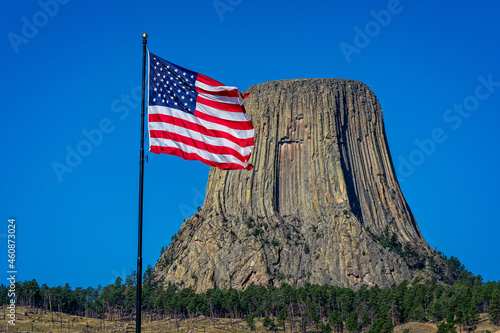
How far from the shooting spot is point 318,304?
163 meters

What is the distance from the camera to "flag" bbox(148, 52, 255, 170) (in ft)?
118

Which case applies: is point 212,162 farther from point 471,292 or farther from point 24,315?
point 24,315

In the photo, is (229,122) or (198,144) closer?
(198,144)

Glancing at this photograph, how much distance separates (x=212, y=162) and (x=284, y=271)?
157726mm

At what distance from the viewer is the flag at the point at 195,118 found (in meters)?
35.9

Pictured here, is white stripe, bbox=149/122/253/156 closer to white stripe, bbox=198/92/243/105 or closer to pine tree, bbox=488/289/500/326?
white stripe, bbox=198/92/243/105

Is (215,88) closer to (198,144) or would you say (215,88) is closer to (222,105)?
(222,105)

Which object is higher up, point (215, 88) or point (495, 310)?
point (215, 88)

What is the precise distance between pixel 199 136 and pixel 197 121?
0.76m

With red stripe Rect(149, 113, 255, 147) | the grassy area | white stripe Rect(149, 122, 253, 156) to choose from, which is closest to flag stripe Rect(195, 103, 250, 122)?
red stripe Rect(149, 113, 255, 147)

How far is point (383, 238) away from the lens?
198 m

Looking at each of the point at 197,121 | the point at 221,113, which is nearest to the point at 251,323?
the point at 221,113

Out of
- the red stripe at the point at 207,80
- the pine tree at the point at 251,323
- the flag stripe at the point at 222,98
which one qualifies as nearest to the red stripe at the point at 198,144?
the flag stripe at the point at 222,98

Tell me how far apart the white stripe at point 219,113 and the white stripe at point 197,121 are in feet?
1.53
